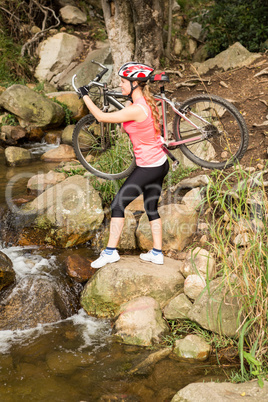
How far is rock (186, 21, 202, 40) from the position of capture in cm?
1000

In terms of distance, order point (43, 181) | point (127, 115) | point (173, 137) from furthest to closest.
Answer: point (43, 181)
point (173, 137)
point (127, 115)

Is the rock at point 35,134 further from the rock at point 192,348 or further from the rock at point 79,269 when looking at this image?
the rock at point 192,348

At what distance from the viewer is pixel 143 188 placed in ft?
13.0

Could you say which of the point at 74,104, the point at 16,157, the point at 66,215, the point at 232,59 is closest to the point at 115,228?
the point at 66,215

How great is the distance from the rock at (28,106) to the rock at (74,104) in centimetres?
59

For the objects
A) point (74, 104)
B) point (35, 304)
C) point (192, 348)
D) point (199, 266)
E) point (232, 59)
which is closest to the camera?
point (192, 348)

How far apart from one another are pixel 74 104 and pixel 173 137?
188 inches

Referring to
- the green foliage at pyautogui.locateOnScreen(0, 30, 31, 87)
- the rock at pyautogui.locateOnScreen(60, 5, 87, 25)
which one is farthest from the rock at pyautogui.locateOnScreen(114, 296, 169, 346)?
the rock at pyautogui.locateOnScreen(60, 5, 87, 25)

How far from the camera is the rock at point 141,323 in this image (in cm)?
367

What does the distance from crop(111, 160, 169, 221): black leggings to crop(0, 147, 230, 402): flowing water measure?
1125mm

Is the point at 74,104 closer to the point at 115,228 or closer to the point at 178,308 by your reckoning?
the point at 115,228

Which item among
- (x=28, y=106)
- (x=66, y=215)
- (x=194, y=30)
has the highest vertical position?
(x=194, y=30)

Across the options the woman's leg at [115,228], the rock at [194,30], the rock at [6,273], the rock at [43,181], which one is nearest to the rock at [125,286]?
the woman's leg at [115,228]

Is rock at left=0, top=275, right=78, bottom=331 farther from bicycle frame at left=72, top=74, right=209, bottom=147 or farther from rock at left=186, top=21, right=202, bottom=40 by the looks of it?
rock at left=186, top=21, right=202, bottom=40
